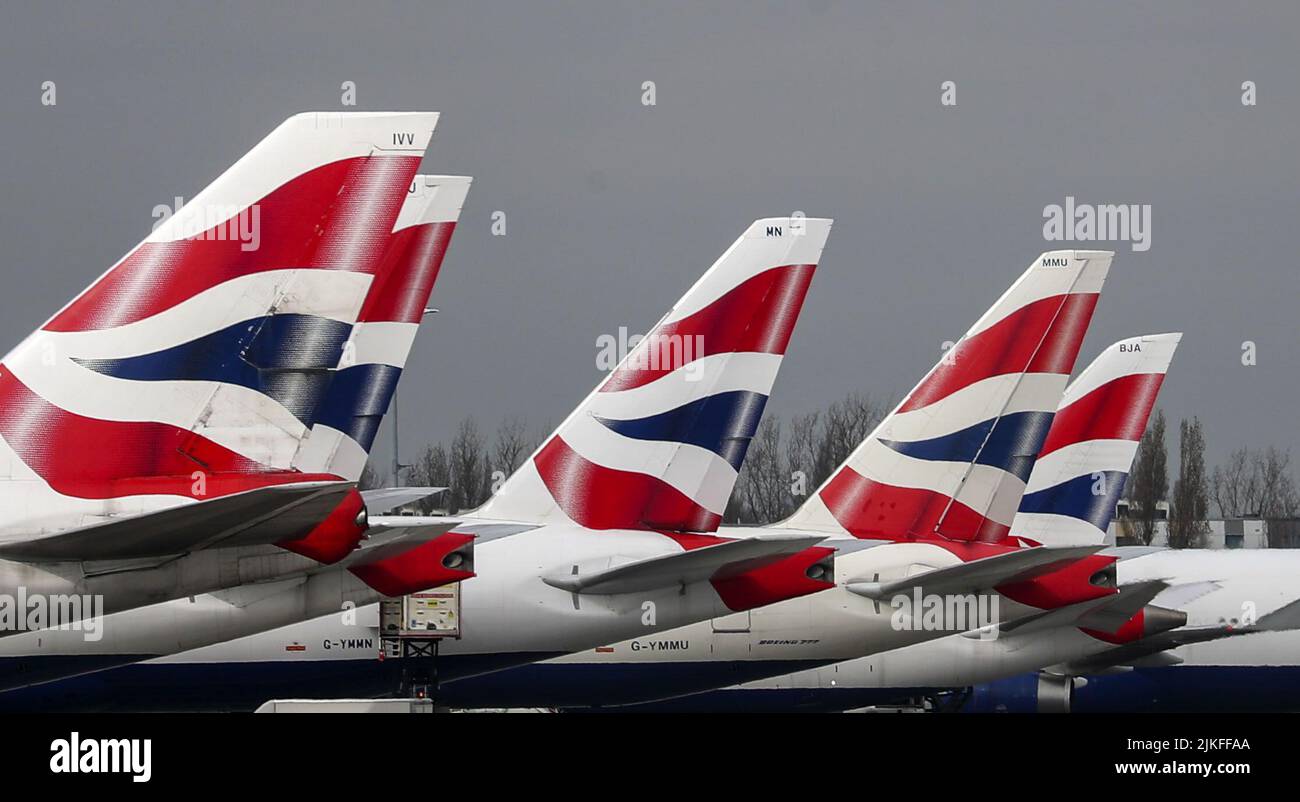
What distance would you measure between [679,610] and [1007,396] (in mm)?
9222

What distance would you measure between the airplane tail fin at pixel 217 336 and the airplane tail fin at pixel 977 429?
1573 centimetres

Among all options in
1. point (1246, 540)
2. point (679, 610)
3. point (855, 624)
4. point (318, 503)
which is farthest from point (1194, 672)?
point (1246, 540)

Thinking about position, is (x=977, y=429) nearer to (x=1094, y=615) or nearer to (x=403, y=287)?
(x=1094, y=615)

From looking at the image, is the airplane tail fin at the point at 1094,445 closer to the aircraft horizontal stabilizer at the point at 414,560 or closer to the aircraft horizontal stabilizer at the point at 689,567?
the aircraft horizontal stabilizer at the point at 689,567

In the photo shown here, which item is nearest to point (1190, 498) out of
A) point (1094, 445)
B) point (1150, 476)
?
point (1150, 476)

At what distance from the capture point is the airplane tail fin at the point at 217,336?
15758 millimetres

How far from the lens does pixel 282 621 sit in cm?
1925

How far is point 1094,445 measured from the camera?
37.2m

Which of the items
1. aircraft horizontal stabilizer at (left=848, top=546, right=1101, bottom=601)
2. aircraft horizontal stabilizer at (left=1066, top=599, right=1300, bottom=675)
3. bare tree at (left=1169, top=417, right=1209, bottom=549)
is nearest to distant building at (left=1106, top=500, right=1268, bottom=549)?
bare tree at (left=1169, top=417, right=1209, bottom=549)

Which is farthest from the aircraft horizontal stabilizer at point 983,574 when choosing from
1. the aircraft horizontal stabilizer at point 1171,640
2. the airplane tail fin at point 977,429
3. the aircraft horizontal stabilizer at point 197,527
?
the aircraft horizontal stabilizer at point 197,527

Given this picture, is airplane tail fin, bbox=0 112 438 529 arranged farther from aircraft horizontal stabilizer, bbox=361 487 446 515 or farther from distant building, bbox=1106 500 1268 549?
distant building, bbox=1106 500 1268 549

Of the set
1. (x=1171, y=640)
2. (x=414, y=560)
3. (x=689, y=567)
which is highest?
(x=414, y=560)

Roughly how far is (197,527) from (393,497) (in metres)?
9.59
